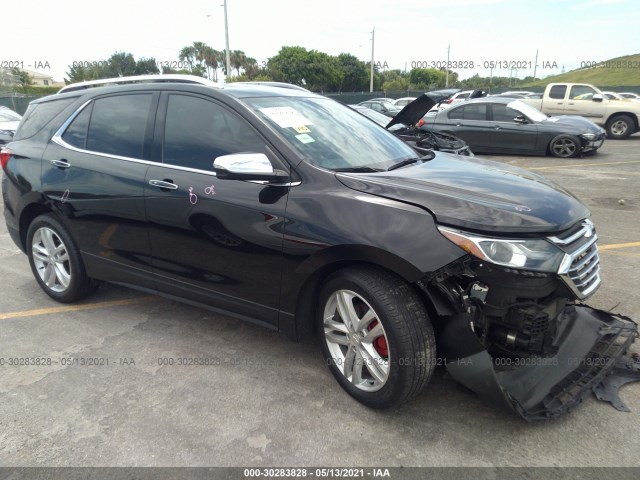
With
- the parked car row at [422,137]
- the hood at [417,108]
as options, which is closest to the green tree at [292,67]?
the parked car row at [422,137]

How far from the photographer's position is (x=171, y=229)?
3283 millimetres

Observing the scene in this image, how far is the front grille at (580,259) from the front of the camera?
2.47m

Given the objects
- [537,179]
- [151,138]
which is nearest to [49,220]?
[151,138]

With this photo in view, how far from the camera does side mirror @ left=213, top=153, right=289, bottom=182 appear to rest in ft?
8.96

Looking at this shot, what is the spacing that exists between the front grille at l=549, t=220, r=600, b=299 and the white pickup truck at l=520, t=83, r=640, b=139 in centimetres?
1469

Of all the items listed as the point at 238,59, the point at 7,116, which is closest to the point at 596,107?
the point at 7,116

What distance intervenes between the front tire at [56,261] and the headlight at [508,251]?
10.1ft

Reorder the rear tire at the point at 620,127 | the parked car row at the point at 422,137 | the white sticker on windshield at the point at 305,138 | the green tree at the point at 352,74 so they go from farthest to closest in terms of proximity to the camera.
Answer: the green tree at the point at 352,74
the rear tire at the point at 620,127
the parked car row at the point at 422,137
the white sticker on windshield at the point at 305,138

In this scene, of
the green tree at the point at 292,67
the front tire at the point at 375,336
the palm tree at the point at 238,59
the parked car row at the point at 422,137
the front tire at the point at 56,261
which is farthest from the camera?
the palm tree at the point at 238,59

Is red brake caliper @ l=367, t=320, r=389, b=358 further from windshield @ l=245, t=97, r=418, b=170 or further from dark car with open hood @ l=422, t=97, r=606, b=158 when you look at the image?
dark car with open hood @ l=422, t=97, r=606, b=158

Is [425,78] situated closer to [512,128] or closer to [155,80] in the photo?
[512,128]

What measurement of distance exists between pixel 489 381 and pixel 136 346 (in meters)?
2.41

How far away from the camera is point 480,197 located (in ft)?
8.53

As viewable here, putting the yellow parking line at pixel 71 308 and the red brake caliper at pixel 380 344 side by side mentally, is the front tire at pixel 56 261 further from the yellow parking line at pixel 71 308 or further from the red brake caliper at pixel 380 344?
the red brake caliper at pixel 380 344
